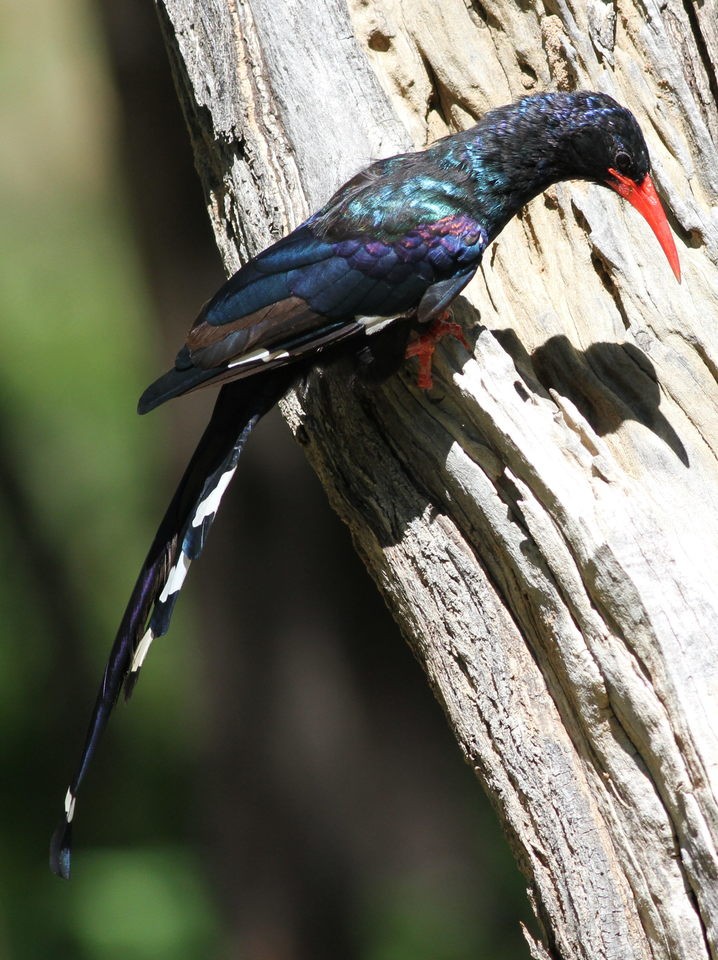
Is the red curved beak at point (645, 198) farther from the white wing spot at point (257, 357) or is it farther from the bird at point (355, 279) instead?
the white wing spot at point (257, 357)

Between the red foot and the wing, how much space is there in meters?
0.06

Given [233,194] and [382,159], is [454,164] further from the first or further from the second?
[233,194]

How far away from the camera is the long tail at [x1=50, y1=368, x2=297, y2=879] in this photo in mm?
2764

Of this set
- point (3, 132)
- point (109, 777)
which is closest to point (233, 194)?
point (109, 777)

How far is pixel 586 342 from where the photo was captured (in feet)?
9.55

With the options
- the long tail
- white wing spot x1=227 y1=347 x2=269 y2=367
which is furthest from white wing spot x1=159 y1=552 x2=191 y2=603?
white wing spot x1=227 y1=347 x2=269 y2=367

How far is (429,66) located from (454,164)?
0.57 m

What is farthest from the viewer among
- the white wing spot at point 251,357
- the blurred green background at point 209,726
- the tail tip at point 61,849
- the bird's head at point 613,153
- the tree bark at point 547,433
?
the blurred green background at point 209,726

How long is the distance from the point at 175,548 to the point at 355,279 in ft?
2.94

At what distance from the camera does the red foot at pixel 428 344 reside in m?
2.71

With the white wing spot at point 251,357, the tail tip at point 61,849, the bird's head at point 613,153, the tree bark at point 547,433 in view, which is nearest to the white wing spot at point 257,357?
the white wing spot at point 251,357

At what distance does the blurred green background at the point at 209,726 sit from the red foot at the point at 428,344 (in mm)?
1745

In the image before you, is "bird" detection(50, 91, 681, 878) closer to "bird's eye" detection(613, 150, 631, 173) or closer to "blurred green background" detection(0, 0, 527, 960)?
"bird's eye" detection(613, 150, 631, 173)

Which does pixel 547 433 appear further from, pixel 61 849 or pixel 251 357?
pixel 61 849
